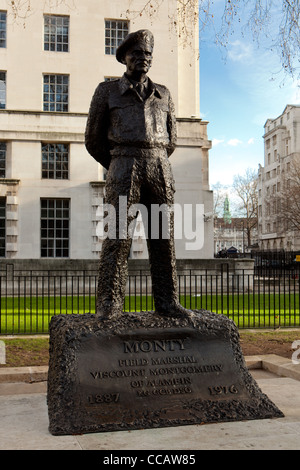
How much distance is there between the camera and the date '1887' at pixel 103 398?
480cm

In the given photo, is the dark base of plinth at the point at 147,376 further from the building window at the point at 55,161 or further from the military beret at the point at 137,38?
the building window at the point at 55,161

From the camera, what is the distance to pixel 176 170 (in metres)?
29.2

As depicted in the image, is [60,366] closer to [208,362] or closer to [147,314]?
[147,314]

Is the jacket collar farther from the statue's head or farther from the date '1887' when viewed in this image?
the date '1887'

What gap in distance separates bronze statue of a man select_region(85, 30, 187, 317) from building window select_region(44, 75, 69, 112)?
23370 millimetres

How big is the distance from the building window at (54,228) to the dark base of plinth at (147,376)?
2221cm

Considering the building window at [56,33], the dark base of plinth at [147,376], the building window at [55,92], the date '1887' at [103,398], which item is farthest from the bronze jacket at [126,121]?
the building window at [56,33]

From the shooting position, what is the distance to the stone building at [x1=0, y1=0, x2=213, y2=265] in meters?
27.0

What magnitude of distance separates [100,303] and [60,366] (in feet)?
2.58

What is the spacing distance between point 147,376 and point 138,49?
3285 millimetres

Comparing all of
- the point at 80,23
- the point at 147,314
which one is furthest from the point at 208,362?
the point at 80,23

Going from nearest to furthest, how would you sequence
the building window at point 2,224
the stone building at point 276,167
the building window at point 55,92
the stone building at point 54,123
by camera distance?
the building window at point 2,224 < the stone building at point 54,123 < the building window at point 55,92 < the stone building at point 276,167

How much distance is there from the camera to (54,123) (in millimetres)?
27703

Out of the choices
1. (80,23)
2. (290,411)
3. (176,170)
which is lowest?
(290,411)
